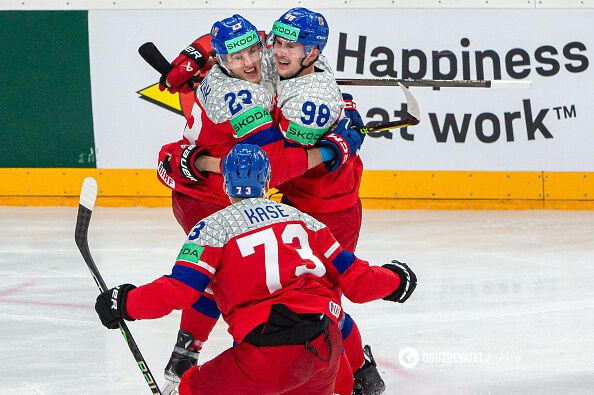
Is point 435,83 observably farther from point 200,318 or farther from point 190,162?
point 200,318

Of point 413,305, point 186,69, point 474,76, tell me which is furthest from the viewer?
point 474,76

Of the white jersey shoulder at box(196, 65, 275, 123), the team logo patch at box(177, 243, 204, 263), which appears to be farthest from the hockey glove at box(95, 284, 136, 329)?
the white jersey shoulder at box(196, 65, 275, 123)

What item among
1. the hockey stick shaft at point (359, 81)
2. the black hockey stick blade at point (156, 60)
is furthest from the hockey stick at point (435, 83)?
the black hockey stick blade at point (156, 60)

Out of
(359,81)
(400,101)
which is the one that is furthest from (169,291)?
(400,101)

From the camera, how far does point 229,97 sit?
3.48m

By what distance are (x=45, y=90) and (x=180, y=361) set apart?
13.8 ft

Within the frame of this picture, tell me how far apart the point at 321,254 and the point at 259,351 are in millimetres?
306

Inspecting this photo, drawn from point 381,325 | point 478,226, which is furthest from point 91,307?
point 478,226

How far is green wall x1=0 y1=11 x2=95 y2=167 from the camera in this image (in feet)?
24.6

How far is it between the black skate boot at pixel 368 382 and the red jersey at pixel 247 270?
29.3 inches

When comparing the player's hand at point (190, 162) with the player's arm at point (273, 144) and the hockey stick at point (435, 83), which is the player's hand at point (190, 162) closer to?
the player's arm at point (273, 144)

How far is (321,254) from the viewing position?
117 inches

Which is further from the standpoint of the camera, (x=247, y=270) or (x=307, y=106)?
→ (x=307, y=106)

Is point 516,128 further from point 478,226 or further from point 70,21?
point 70,21
